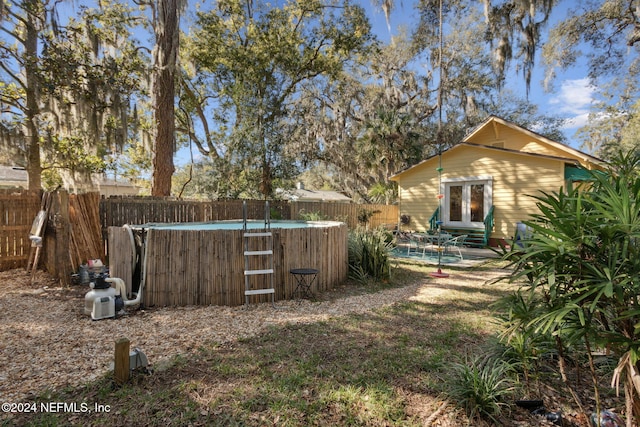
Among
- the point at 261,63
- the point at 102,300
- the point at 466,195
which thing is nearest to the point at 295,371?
the point at 102,300

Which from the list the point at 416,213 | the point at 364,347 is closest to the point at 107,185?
the point at 416,213

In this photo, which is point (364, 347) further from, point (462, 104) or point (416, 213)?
point (462, 104)

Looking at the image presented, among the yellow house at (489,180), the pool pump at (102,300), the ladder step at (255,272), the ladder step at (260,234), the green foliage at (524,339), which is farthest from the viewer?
the yellow house at (489,180)

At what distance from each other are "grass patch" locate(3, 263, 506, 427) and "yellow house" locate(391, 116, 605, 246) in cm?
685

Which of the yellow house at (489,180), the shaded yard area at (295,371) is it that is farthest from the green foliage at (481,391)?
the yellow house at (489,180)

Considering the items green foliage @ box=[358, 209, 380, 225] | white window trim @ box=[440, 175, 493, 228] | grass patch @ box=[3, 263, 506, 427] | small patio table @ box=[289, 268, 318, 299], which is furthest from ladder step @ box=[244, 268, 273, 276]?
green foliage @ box=[358, 209, 380, 225]

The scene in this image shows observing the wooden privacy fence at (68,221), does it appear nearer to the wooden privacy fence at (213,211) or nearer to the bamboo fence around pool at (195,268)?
the wooden privacy fence at (213,211)

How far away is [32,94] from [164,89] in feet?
11.0

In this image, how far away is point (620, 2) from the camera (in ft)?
44.9

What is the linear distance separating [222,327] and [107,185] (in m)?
24.6

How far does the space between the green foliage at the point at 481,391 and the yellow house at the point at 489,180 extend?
25.0 feet

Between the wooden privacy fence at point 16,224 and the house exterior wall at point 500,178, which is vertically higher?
the house exterior wall at point 500,178

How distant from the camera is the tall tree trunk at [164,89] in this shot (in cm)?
949

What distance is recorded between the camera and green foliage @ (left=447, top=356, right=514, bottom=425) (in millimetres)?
2240
